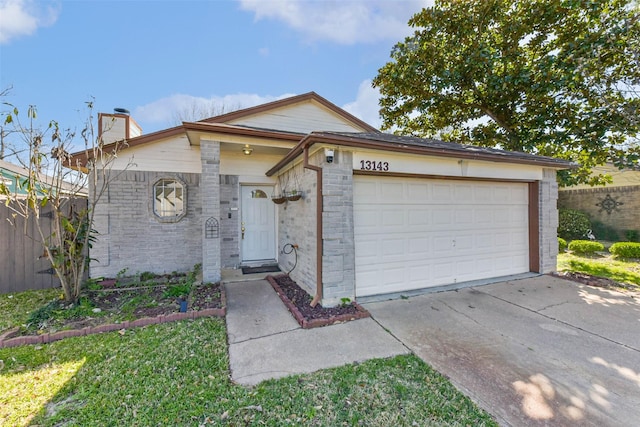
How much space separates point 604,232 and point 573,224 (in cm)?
156

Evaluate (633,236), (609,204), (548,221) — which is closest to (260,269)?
(548,221)

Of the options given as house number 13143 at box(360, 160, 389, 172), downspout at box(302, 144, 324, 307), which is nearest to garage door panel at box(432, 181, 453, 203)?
house number 13143 at box(360, 160, 389, 172)

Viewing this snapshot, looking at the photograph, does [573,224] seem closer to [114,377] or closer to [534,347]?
[534,347]

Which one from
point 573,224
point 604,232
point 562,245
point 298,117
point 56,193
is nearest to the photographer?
point 56,193

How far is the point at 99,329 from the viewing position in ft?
11.2

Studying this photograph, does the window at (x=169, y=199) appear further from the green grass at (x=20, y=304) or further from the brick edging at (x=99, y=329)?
the brick edging at (x=99, y=329)

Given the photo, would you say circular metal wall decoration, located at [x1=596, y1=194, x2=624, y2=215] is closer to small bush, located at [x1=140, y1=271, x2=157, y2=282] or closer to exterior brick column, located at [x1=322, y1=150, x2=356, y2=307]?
exterior brick column, located at [x1=322, y1=150, x2=356, y2=307]

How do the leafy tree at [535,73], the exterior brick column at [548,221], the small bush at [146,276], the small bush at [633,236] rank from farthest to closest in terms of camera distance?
the small bush at [633,236] → the leafy tree at [535,73] → the exterior brick column at [548,221] → the small bush at [146,276]

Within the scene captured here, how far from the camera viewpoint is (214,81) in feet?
35.9

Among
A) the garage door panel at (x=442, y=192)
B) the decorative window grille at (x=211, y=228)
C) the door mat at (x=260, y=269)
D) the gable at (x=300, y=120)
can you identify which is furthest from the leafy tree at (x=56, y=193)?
the garage door panel at (x=442, y=192)

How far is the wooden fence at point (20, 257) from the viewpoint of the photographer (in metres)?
4.99

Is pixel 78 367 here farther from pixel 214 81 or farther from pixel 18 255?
pixel 214 81

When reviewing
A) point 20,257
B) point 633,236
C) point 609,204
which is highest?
point 609,204

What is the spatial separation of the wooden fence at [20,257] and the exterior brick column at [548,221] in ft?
33.1
